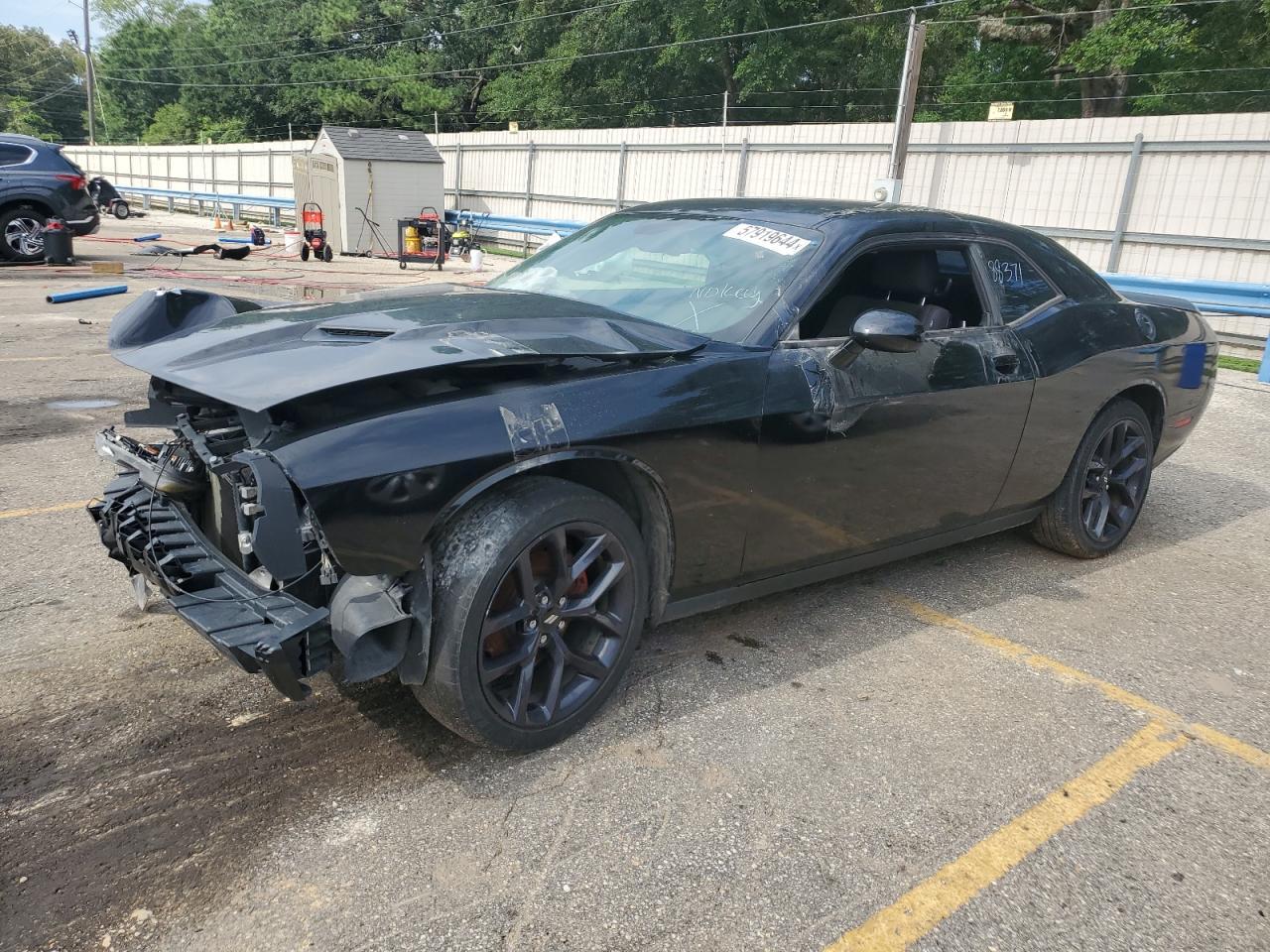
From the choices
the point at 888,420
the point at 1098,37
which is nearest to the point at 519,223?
the point at 1098,37

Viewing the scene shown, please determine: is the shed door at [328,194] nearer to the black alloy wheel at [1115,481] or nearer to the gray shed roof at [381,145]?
the gray shed roof at [381,145]

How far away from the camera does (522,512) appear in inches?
98.9

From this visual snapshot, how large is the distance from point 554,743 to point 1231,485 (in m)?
5.49

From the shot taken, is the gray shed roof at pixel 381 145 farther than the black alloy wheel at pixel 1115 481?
Yes

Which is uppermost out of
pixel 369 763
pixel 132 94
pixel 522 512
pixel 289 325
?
pixel 132 94

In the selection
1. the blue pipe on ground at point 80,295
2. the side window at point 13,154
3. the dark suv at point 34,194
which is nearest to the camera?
the blue pipe on ground at point 80,295

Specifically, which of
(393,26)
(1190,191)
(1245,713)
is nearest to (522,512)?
(1245,713)

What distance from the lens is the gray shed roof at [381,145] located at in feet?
64.3

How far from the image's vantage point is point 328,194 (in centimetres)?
2005

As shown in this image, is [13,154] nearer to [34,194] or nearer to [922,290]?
[34,194]

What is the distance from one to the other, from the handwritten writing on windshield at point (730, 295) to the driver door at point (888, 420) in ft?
0.66

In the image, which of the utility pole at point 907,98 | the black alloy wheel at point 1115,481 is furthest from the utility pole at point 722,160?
the black alloy wheel at point 1115,481

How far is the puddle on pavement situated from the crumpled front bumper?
3782 millimetres

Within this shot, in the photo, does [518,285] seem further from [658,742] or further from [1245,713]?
[1245,713]
